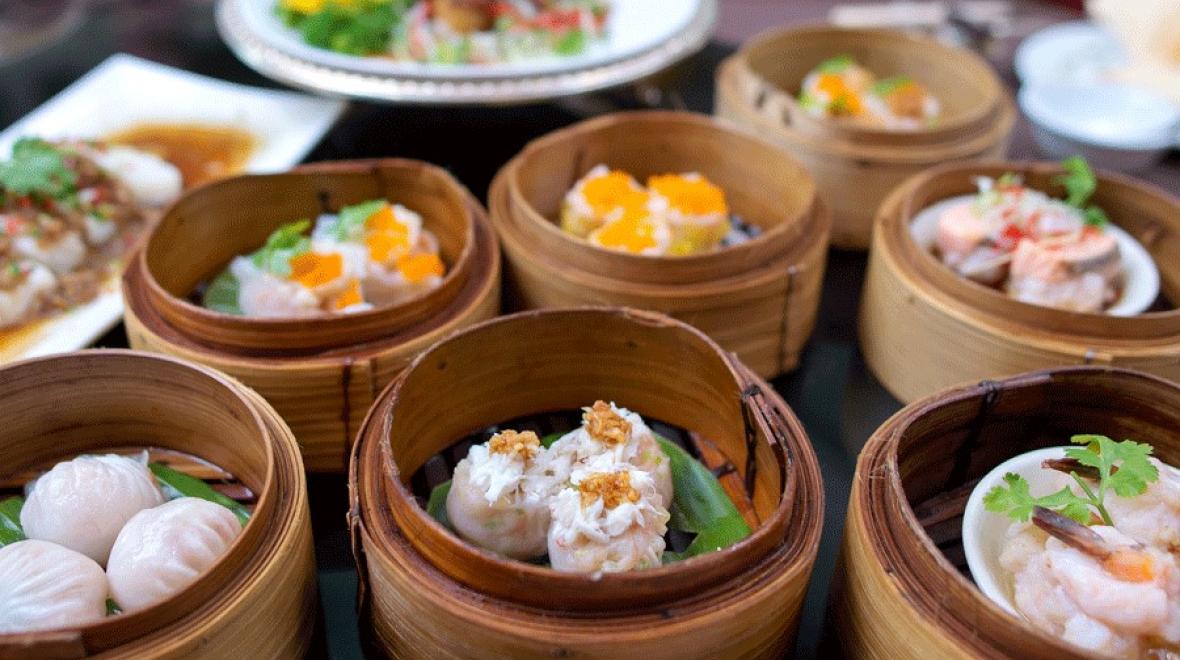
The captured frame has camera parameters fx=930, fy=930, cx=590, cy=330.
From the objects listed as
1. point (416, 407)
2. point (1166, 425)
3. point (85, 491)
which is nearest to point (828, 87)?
point (1166, 425)

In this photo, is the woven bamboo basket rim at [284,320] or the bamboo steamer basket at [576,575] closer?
the bamboo steamer basket at [576,575]

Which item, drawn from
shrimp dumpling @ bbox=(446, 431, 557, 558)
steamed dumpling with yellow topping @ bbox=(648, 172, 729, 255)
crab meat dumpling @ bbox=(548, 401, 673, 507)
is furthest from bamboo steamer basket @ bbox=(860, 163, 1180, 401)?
shrimp dumpling @ bbox=(446, 431, 557, 558)

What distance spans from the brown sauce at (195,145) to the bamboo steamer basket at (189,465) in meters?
1.37

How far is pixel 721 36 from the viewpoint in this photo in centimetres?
416

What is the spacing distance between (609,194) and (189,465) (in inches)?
49.8

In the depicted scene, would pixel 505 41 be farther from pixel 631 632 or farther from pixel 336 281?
pixel 631 632

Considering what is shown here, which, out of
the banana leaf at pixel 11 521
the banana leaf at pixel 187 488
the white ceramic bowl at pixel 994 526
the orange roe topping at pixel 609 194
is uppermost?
the orange roe topping at pixel 609 194

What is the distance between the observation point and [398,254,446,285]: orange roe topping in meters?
2.33

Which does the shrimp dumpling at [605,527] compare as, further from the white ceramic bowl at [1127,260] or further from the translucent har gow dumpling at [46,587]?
the white ceramic bowl at [1127,260]

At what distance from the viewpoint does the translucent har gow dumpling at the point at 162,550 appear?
5.10 ft

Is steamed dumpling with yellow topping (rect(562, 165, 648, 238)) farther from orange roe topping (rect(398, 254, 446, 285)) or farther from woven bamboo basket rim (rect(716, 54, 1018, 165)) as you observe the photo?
woven bamboo basket rim (rect(716, 54, 1018, 165))

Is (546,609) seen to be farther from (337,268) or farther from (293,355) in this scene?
(337,268)

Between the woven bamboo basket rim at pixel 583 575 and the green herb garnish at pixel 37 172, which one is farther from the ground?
the woven bamboo basket rim at pixel 583 575

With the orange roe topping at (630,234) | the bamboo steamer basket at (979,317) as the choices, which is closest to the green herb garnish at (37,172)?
the orange roe topping at (630,234)
